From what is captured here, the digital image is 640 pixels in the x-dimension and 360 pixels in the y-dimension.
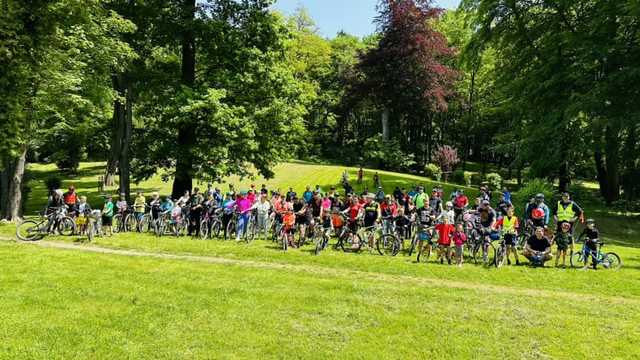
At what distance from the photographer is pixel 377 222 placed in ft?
61.0

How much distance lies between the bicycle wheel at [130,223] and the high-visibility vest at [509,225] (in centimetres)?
1405

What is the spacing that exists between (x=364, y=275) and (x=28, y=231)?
38.6 ft

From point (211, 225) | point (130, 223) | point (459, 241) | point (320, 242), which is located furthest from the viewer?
point (130, 223)

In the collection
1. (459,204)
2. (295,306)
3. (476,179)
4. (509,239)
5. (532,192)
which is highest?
(476,179)

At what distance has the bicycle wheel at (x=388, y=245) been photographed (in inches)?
690

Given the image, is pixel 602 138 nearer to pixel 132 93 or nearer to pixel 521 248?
pixel 521 248

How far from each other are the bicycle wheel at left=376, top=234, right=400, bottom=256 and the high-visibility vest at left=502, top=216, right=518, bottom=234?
11.3ft

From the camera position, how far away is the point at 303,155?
65188mm

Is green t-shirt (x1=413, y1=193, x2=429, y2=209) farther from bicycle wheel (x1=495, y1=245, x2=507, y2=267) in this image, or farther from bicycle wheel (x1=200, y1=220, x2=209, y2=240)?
bicycle wheel (x1=200, y1=220, x2=209, y2=240)

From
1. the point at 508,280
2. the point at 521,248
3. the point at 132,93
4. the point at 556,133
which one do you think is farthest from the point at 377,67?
the point at 508,280

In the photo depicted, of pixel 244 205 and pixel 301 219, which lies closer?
pixel 301 219

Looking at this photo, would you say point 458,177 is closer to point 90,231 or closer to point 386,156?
point 386,156

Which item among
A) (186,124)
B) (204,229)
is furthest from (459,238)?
(186,124)

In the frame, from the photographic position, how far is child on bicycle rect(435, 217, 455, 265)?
16.3 metres
